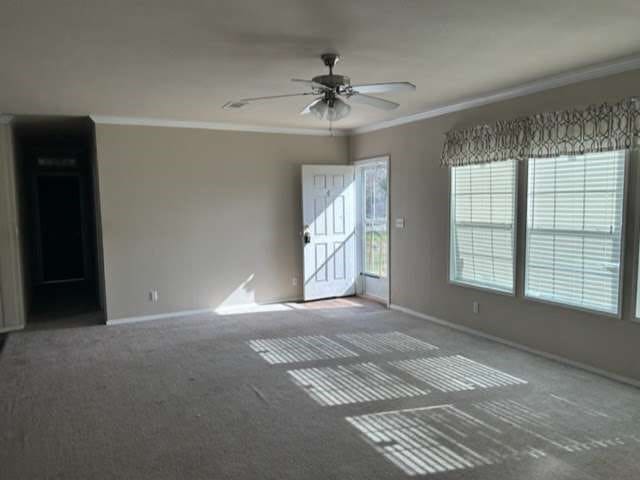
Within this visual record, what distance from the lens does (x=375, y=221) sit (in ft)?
22.5

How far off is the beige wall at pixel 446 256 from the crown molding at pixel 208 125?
0.64m

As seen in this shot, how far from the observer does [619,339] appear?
3709 mm

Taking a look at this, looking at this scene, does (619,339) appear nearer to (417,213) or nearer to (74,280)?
(417,213)

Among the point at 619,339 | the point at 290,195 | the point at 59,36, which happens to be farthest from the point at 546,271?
the point at 59,36

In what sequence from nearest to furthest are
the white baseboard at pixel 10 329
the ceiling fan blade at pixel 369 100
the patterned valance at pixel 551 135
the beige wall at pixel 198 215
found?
the ceiling fan blade at pixel 369 100
the patterned valance at pixel 551 135
the white baseboard at pixel 10 329
the beige wall at pixel 198 215

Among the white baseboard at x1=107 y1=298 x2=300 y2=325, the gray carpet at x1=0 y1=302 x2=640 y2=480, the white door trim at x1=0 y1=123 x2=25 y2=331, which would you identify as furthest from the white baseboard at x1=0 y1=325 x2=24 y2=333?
the white baseboard at x1=107 y1=298 x2=300 y2=325

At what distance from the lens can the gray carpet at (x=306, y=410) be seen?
2615 millimetres

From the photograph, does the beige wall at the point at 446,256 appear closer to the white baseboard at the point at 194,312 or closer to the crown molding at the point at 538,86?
the crown molding at the point at 538,86

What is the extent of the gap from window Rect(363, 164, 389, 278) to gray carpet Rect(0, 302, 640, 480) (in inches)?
73.3

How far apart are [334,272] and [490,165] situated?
2925 millimetres

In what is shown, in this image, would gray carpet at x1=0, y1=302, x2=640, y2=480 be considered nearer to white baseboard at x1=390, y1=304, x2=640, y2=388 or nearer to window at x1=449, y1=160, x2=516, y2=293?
white baseboard at x1=390, y1=304, x2=640, y2=388

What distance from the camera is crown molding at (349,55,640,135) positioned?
11.7ft

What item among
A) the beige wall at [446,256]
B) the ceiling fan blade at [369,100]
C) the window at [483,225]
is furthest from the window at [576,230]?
the ceiling fan blade at [369,100]

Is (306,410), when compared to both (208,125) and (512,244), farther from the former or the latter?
(208,125)
